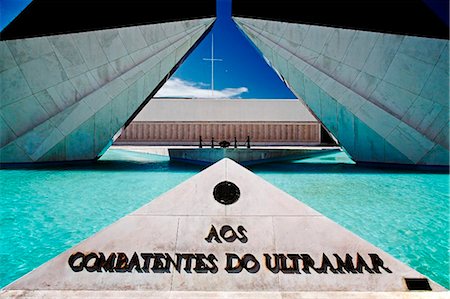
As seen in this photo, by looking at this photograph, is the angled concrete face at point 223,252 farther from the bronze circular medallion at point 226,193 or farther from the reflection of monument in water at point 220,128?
the reflection of monument in water at point 220,128

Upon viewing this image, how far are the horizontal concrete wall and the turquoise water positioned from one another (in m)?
18.1

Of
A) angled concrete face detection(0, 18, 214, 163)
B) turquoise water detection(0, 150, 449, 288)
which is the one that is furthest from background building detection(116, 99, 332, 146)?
turquoise water detection(0, 150, 449, 288)

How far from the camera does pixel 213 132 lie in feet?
95.4

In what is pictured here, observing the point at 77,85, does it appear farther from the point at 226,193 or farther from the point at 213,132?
the point at 213,132

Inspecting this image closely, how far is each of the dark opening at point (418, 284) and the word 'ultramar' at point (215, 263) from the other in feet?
0.50

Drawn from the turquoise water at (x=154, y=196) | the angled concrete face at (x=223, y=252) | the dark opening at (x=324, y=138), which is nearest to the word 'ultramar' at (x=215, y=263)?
the angled concrete face at (x=223, y=252)

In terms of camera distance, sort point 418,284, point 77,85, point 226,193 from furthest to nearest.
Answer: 1. point 77,85
2. point 226,193
3. point 418,284

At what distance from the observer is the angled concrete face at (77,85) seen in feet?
37.3

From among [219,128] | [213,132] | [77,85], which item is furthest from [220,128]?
[77,85]

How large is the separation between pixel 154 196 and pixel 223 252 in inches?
188

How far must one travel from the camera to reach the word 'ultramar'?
98.2 inches

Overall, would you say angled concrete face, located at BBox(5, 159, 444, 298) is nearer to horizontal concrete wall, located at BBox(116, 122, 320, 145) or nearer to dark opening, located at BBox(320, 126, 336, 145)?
horizontal concrete wall, located at BBox(116, 122, 320, 145)

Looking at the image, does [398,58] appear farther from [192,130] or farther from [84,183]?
[192,130]

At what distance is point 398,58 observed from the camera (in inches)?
441
